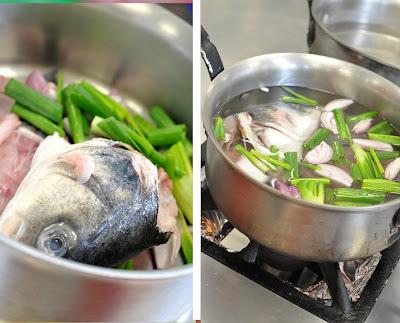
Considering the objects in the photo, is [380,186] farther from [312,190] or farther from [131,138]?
[131,138]

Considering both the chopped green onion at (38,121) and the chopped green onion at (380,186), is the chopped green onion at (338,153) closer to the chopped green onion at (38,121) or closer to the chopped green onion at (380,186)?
the chopped green onion at (380,186)

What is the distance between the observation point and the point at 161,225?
0.96 metres

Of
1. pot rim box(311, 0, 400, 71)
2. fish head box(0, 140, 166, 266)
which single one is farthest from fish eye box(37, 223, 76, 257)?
pot rim box(311, 0, 400, 71)

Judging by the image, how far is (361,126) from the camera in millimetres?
1020

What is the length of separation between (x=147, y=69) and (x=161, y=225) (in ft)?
1.27

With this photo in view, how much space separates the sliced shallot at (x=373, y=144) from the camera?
3.27 ft

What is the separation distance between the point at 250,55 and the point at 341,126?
258mm

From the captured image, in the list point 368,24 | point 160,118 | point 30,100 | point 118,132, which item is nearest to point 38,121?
point 30,100

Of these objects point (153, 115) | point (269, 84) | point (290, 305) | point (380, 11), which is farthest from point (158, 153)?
point (380, 11)

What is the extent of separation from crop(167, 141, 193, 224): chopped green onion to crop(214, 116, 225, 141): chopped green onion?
6.6 inches

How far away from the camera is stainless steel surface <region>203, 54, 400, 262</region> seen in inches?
31.8

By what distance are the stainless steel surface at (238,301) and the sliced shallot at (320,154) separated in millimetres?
226

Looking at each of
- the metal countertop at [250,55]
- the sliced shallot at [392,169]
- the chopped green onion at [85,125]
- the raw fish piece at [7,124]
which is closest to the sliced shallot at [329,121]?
the sliced shallot at [392,169]

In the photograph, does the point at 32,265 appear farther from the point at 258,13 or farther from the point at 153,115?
the point at 258,13
